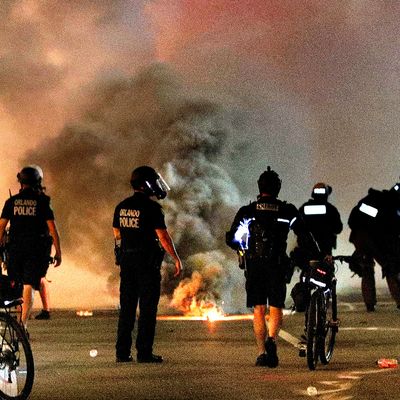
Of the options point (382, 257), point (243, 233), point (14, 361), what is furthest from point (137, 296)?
point (382, 257)

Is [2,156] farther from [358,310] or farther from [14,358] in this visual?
[14,358]

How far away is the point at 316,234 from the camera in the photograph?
583 inches

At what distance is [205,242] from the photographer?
23812 mm

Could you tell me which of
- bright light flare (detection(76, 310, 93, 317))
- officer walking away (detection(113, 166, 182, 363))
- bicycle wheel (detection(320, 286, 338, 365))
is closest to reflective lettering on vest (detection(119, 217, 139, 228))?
officer walking away (detection(113, 166, 182, 363))

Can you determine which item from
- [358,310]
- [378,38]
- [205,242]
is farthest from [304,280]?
[378,38]

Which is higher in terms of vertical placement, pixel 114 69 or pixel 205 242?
pixel 114 69

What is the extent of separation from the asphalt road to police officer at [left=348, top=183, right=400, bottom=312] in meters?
2.97

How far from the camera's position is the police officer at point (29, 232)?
14.7 metres

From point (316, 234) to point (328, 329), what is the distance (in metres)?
1.72

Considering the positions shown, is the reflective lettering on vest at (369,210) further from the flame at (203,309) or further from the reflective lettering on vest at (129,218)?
the reflective lettering on vest at (129,218)

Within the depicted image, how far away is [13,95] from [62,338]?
1331 centimetres

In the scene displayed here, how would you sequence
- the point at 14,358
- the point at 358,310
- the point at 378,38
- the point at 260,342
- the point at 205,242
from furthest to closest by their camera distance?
1. the point at 378,38
2. the point at 205,242
3. the point at 358,310
4. the point at 260,342
5. the point at 14,358

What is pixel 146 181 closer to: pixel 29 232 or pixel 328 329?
pixel 29 232

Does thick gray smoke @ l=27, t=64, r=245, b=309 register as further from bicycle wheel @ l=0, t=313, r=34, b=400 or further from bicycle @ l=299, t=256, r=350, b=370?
bicycle wheel @ l=0, t=313, r=34, b=400
